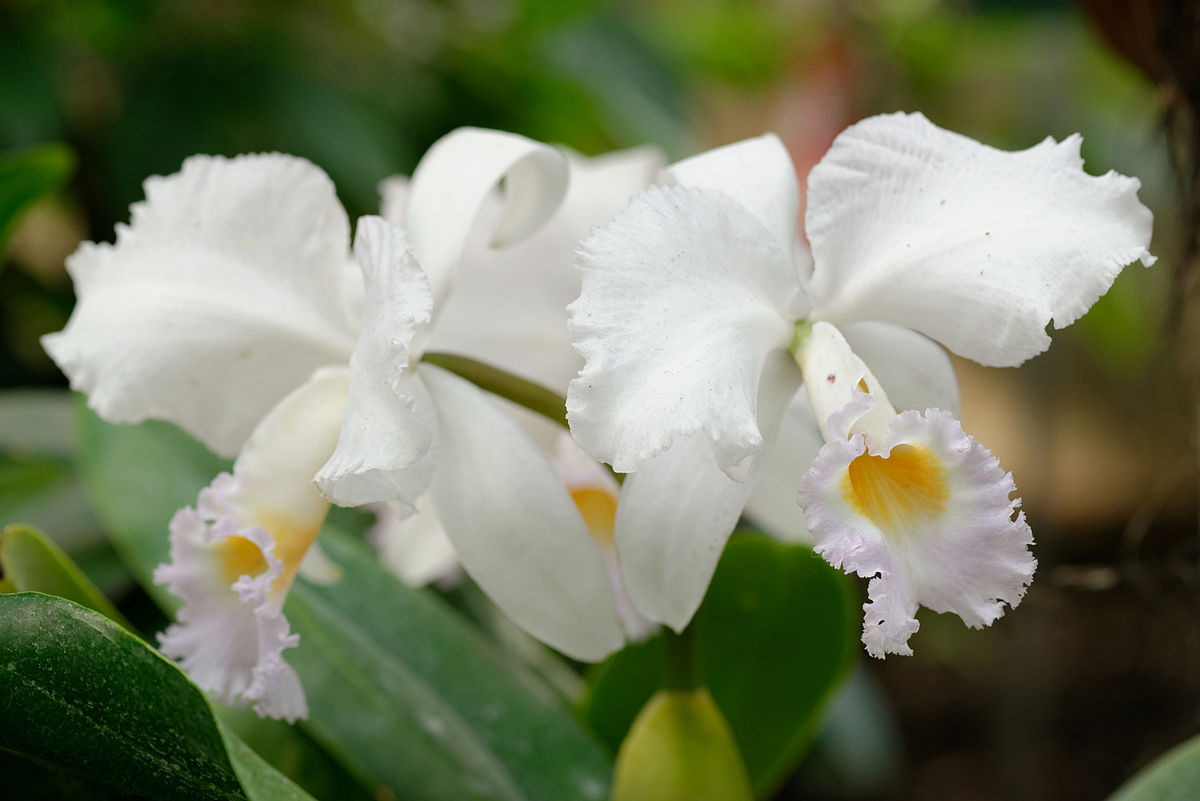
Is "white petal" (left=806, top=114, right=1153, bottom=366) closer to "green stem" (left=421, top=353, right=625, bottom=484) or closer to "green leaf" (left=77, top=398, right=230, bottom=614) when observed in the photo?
"green stem" (left=421, top=353, right=625, bottom=484)

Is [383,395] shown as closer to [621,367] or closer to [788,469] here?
[621,367]

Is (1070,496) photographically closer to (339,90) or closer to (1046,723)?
(1046,723)

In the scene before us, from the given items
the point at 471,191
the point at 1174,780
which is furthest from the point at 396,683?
the point at 1174,780

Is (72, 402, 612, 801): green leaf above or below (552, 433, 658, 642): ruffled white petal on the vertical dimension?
below

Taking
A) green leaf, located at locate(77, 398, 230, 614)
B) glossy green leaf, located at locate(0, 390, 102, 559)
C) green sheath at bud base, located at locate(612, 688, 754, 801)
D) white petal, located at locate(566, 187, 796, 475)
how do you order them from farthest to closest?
glossy green leaf, located at locate(0, 390, 102, 559)
green leaf, located at locate(77, 398, 230, 614)
green sheath at bud base, located at locate(612, 688, 754, 801)
white petal, located at locate(566, 187, 796, 475)

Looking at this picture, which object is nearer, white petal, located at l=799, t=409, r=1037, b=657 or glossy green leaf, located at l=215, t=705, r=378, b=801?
white petal, located at l=799, t=409, r=1037, b=657

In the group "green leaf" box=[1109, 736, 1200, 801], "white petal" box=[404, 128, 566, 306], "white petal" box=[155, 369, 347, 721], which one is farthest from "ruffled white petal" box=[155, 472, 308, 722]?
"green leaf" box=[1109, 736, 1200, 801]
